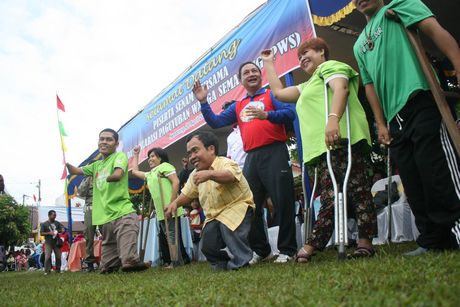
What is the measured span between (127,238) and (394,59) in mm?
3422

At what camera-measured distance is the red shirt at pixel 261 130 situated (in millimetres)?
3926

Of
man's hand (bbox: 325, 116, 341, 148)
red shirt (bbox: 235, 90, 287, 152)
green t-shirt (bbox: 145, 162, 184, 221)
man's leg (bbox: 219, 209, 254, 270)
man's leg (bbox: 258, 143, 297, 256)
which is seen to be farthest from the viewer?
green t-shirt (bbox: 145, 162, 184, 221)

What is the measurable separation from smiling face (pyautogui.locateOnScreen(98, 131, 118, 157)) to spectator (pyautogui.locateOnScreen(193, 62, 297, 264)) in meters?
1.51

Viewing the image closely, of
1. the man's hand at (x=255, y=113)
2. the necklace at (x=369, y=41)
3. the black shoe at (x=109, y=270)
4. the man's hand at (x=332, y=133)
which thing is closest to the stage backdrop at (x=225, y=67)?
the man's hand at (x=255, y=113)

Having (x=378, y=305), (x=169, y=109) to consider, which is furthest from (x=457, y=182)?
(x=169, y=109)

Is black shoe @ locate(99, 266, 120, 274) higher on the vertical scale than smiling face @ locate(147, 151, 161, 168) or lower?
lower

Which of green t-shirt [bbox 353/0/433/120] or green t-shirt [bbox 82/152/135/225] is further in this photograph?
green t-shirt [bbox 82/152/135/225]

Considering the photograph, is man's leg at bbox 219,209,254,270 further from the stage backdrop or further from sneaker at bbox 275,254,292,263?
the stage backdrop

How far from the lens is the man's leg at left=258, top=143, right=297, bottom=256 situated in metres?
3.72

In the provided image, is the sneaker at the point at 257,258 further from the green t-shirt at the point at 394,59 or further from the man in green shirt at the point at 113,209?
the green t-shirt at the point at 394,59

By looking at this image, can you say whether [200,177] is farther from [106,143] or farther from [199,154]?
[106,143]

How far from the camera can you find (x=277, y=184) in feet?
12.3

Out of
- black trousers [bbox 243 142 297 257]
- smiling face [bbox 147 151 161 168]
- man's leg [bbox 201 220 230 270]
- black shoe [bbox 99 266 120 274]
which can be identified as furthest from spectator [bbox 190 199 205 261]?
man's leg [bbox 201 220 230 270]

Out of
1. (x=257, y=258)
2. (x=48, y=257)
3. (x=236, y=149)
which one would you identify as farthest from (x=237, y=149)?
(x=48, y=257)
